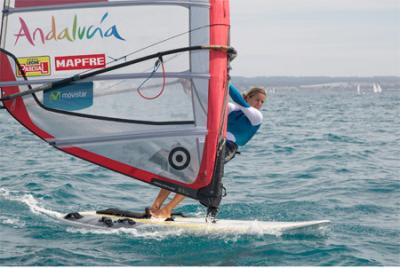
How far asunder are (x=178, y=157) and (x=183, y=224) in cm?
89

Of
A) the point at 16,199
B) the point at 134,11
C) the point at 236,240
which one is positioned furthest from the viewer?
the point at 16,199

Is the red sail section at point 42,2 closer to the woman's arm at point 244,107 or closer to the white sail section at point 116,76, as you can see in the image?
the white sail section at point 116,76

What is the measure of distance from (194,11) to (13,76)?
69.7 inches

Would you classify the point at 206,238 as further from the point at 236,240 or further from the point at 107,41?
the point at 107,41

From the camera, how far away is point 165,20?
6.10 meters

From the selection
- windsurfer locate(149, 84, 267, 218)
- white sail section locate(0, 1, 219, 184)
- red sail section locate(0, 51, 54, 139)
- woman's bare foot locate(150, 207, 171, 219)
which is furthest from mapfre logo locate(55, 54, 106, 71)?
woman's bare foot locate(150, 207, 171, 219)

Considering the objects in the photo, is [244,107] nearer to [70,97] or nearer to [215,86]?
[215,86]

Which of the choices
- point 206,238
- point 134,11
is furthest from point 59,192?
point 134,11

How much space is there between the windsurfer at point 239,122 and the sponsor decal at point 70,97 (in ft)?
4.54

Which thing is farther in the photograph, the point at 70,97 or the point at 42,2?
the point at 70,97

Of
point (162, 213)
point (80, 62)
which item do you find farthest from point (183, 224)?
point (80, 62)

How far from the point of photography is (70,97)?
20.5 ft

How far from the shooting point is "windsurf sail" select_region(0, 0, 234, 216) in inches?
240

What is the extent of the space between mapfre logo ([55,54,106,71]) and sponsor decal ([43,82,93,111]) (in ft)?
0.55
